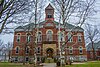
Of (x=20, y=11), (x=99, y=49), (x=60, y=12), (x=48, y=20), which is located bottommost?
(x=99, y=49)

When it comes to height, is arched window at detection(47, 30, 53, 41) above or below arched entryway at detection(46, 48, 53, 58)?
above

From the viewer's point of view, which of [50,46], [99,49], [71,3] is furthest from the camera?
[99,49]

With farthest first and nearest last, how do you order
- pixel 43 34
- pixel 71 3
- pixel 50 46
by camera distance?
pixel 43 34
pixel 50 46
pixel 71 3

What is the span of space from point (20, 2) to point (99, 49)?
68713 millimetres

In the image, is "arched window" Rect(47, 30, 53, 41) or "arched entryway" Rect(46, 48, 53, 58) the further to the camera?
"arched window" Rect(47, 30, 53, 41)

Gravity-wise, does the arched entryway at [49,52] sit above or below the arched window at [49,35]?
below

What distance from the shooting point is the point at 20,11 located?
13.1 meters

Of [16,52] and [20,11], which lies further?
[16,52]

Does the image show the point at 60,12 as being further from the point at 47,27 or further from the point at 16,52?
the point at 16,52

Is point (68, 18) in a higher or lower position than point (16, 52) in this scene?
higher

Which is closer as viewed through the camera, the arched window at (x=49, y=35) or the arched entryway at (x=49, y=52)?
the arched entryway at (x=49, y=52)

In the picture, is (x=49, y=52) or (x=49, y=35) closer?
(x=49, y=52)

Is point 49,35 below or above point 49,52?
above

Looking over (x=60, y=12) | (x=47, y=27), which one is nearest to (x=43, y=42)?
(x=47, y=27)
